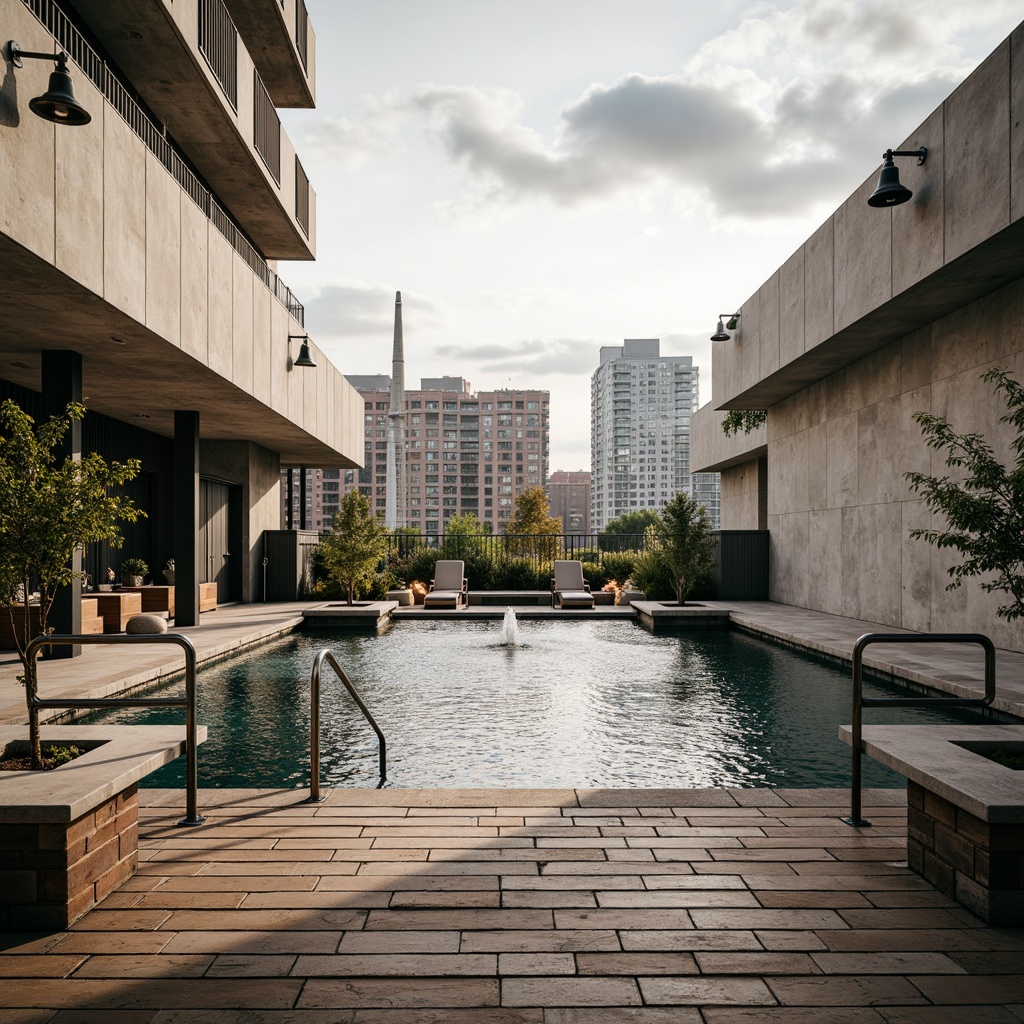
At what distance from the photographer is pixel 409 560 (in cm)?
1938

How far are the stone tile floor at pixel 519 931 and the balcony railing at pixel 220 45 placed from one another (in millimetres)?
10045

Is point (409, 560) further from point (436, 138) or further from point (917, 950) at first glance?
point (917, 950)

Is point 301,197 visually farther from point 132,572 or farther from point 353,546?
point 132,572

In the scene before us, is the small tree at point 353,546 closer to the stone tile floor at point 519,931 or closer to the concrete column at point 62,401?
the concrete column at point 62,401

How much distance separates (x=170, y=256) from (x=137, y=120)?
1.82 meters

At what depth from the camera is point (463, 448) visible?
110250 mm

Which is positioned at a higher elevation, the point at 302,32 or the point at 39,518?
the point at 302,32

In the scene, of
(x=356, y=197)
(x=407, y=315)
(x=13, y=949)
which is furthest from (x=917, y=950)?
(x=407, y=315)

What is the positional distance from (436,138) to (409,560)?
10.0 metres

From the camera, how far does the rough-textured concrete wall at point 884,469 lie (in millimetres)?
9391

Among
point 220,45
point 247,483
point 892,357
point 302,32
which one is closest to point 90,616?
point 247,483

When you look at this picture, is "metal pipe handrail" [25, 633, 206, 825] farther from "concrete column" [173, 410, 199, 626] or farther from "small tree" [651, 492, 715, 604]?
"small tree" [651, 492, 715, 604]

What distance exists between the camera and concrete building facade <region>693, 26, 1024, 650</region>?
25.7 feet

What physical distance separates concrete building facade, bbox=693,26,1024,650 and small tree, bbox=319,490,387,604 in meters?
8.03
